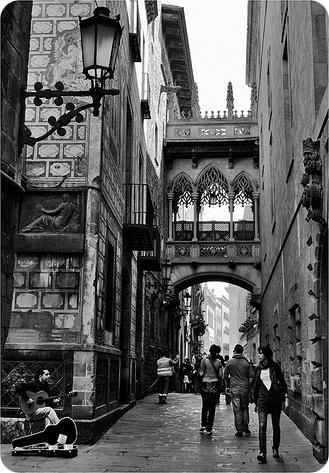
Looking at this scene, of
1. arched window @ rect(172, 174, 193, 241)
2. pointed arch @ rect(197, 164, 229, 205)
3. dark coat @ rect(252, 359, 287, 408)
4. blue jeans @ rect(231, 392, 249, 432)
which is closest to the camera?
dark coat @ rect(252, 359, 287, 408)

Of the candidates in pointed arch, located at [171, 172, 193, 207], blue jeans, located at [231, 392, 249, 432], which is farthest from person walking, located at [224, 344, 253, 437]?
pointed arch, located at [171, 172, 193, 207]

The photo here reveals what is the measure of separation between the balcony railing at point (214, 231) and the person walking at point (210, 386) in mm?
17055

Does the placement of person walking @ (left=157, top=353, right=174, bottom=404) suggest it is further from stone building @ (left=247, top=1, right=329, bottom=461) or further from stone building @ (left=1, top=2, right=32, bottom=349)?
stone building @ (left=1, top=2, right=32, bottom=349)

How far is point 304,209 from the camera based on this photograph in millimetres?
9852

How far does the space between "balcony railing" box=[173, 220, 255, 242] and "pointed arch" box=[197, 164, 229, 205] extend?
3.73ft

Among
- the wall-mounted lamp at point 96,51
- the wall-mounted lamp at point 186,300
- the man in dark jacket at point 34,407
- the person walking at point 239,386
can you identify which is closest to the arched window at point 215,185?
the wall-mounted lamp at point 186,300

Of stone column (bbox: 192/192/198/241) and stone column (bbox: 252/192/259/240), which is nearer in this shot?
stone column (bbox: 252/192/259/240)

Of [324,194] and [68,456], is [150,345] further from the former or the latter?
[324,194]

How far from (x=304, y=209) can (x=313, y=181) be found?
2.40 m

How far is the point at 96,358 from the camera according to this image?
32.2 ft

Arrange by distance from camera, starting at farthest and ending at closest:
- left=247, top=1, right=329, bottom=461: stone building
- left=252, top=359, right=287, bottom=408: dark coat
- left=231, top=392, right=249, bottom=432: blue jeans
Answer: left=231, top=392, right=249, bottom=432: blue jeans
left=252, top=359, right=287, bottom=408: dark coat
left=247, top=1, right=329, bottom=461: stone building

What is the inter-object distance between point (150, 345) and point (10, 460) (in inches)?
515

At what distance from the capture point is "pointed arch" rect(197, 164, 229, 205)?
28.9 m

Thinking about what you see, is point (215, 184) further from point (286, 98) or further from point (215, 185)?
point (286, 98)
